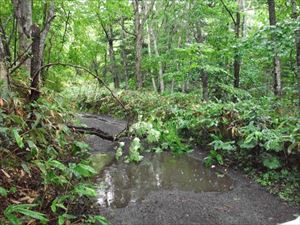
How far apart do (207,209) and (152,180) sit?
154 centimetres

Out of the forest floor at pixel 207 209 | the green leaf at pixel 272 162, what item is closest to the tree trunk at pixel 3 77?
the forest floor at pixel 207 209

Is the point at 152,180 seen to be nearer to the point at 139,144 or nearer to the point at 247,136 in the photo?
the point at 139,144

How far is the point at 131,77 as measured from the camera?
25578mm

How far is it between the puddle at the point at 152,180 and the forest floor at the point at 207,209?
0.18m

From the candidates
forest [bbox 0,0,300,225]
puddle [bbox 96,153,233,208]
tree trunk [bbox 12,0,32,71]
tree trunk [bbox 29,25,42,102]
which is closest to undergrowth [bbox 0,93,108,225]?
forest [bbox 0,0,300,225]

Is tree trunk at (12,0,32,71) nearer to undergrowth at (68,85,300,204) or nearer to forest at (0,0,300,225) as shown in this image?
forest at (0,0,300,225)

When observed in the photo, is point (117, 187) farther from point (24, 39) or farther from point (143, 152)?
point (24, 39)

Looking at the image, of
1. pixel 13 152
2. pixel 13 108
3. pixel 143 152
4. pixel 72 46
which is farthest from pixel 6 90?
pixel 72 46

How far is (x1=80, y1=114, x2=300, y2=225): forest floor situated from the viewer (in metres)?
4.04

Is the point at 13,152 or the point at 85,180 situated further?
the point at 85,180

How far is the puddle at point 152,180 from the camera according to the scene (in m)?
4.93

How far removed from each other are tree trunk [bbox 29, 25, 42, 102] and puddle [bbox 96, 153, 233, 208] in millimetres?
2042

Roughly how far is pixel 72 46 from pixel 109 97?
3241 millimetres

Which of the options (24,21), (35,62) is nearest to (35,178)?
(35,62)
